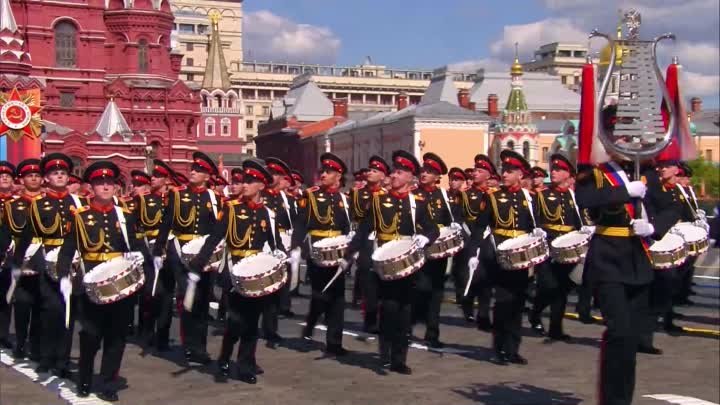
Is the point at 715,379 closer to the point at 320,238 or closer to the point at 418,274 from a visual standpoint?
the point at 418,274

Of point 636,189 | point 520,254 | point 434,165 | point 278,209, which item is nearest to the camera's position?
point 636,189

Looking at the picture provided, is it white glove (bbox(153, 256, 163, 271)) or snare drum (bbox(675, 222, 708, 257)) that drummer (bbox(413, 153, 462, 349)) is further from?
white glove (bbox(153, 256, 163, 271))

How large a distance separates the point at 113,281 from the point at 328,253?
3.13 m

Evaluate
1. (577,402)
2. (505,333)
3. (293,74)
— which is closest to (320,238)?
(505,333)

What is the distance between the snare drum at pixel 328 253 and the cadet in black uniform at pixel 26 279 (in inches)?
113

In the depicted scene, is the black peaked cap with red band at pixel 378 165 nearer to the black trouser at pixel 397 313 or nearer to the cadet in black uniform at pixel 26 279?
the black trouser at pixel 397 313

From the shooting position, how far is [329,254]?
1169 cm

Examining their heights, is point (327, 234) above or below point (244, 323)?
above

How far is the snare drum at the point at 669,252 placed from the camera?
34.7ft

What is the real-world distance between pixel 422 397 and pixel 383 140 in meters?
75.2

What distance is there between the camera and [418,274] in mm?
11141

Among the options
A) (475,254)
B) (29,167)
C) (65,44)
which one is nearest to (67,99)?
(65,44)

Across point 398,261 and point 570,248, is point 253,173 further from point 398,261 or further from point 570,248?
point 570,248

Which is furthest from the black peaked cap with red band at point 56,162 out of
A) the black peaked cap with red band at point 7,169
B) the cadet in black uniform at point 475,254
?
the cadet in black uniform at point 475,254
